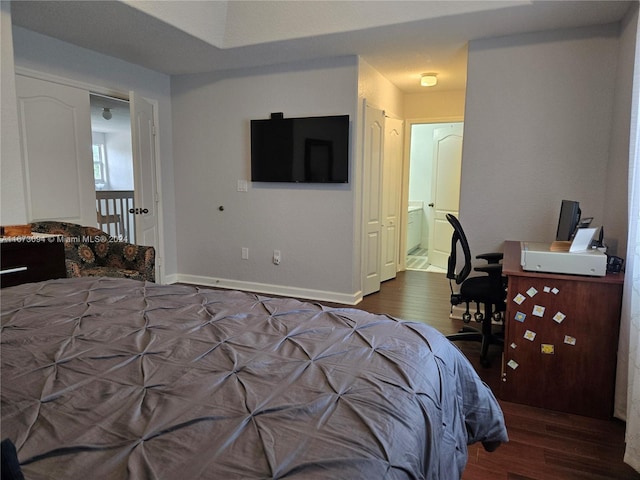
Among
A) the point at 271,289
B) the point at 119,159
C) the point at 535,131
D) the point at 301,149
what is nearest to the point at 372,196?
the point at 301,149

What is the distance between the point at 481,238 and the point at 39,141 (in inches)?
157

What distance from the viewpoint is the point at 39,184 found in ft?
11.5

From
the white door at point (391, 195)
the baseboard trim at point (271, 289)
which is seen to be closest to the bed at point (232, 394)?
the baseboard trim at point (271, 289)

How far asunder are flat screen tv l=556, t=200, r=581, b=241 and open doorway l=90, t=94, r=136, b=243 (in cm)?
565

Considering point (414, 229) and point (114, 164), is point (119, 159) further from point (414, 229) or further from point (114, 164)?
point (414, 229)

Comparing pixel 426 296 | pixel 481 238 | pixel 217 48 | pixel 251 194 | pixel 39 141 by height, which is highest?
pixel 217 48

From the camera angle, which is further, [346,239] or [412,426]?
[346,239]

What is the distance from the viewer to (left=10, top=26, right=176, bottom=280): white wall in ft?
11.1

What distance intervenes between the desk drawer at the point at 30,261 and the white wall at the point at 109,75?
34 cm

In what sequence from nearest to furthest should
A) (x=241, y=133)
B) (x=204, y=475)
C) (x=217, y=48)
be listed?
(x=204, y=475) < (x=217, y=48) < (x=241, y=133)

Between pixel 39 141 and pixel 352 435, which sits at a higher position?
pixel 39 141

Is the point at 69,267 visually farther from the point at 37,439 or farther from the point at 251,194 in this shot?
the point at 37,439

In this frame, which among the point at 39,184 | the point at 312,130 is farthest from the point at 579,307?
the point at 39,184

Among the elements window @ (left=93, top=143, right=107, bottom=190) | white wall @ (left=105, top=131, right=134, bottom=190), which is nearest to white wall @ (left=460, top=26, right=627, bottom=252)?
white wall @ (left=105, top=131, right=134, bottom=190)
